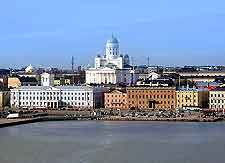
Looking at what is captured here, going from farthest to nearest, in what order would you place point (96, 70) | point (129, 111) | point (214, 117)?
point (96, 70) < point (129, 111) < point (214, 117)

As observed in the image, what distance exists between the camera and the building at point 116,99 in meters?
21.5

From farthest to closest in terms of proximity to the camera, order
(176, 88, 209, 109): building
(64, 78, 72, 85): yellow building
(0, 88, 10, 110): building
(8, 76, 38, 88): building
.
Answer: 1. (64, 78, 72, 85): yellow building
2. (8, 76, 38, 88): building
3. (0, 88, 10, 110): building
4. (176, 88, 209, 109): building

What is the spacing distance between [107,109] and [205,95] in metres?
Result: 2.80

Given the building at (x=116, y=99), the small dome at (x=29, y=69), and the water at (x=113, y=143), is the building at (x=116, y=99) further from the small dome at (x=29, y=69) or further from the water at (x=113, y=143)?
the small dome at (x=29, y=69)

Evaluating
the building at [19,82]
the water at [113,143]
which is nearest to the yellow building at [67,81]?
the building at [19,82]

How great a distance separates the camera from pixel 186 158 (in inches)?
384

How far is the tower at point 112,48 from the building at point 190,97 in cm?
919

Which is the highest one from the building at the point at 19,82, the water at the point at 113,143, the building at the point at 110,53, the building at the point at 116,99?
the building at the point at 110,53

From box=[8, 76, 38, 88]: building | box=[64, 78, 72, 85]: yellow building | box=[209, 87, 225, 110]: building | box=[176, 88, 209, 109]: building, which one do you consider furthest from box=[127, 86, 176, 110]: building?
box=[64, 78, 72, 85]: yellow building

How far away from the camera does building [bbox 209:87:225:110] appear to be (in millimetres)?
20391

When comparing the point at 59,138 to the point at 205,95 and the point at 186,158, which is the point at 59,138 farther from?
the point at 205,95

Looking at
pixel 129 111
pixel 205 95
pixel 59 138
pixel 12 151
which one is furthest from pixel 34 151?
pixel 205 95

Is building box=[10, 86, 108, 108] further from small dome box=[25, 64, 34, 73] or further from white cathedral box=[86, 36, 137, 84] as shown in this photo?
small dome box=[25, 64, 34, 73]

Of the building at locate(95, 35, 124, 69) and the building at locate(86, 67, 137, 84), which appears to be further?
the building at locate(95, 35, 124, 69)
